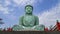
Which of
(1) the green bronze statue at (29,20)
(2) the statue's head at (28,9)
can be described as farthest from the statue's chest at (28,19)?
(2) the statue's head at (28,9)

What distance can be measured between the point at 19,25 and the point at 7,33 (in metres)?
3.49

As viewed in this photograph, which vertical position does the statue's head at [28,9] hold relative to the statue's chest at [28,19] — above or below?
above

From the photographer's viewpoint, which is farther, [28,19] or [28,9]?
[28,9]

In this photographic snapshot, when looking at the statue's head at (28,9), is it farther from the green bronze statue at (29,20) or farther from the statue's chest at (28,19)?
the statue's chest at (28,19)

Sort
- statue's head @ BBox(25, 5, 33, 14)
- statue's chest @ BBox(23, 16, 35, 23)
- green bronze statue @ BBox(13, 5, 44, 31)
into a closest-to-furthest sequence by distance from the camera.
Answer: green bronze statue @ BBox(13, 5, 44, 31), statue's chest @ BBox(23, 16, 35, 23), statue's head @ BBox(25, 5, 33, 14)

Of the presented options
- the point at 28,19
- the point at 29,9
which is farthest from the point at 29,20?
the point at 29,9

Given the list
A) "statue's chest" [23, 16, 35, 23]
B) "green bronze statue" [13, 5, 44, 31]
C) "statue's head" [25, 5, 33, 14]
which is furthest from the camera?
"statue's head" [25, 5, 33, 14]

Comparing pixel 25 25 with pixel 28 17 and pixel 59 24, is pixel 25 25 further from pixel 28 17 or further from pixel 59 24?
pixel 59 24

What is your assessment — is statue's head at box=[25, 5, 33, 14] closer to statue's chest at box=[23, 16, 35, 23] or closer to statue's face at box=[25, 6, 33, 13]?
statue's face at box=[25, 6, 33, 13]

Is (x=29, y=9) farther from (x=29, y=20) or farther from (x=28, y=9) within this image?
(x=29, y=20)

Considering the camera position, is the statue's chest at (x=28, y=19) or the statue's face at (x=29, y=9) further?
the statue's face at (x=29, y=9)

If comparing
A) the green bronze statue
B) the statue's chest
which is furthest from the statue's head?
the statue's chest

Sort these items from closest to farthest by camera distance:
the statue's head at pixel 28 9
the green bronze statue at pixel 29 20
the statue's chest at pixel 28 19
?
the green bronze statue at pixel 29 20, the statue's chest at pixel 28 19, the statue's head at pixel 28 9

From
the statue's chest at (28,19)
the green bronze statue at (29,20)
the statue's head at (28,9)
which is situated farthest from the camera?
the statue's head at (28,9)
